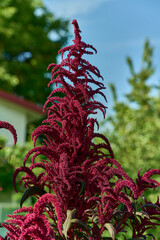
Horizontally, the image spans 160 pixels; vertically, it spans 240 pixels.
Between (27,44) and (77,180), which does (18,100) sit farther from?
(77,180)

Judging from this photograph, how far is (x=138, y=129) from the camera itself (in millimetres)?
13203

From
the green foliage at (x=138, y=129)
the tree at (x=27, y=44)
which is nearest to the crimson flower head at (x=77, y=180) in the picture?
the green foliage at (x=138, y=129)

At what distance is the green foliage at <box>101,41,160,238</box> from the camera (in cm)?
1077

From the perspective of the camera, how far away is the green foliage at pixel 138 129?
10.8 metres

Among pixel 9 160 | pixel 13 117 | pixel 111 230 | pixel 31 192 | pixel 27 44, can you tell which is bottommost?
pixel 111 230

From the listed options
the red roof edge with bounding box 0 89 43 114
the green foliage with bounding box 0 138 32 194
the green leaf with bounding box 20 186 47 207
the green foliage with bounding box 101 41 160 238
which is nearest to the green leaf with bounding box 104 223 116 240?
the green leaf with bounding box 20 186 47 207

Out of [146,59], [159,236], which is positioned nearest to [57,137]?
[159,236]

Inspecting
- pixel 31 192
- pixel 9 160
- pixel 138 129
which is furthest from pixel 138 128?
pixel 31 192

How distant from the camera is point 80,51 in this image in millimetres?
2238

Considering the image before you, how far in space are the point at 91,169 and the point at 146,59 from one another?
65.4ft

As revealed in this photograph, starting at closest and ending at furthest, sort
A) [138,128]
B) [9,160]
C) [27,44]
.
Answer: [9,160] → [138,128] → [27,44]

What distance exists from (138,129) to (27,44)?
13991 mm

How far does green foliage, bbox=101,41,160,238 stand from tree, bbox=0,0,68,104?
6973 mm

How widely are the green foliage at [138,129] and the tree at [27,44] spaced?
6.97 m
